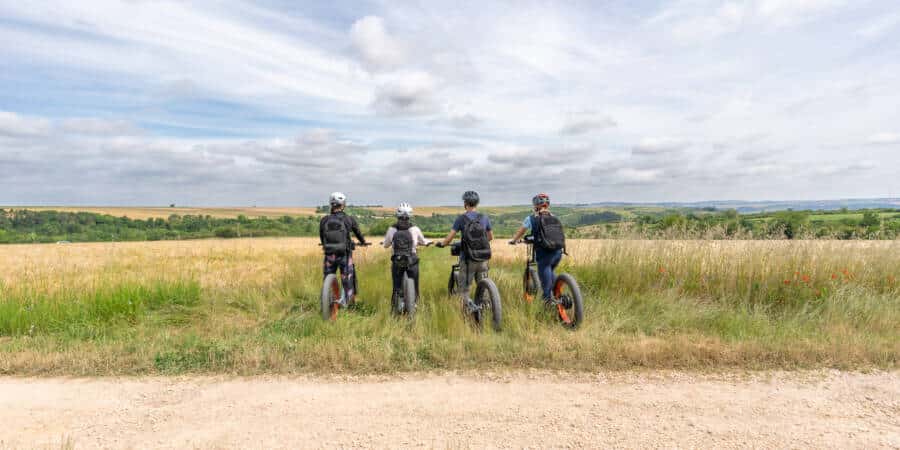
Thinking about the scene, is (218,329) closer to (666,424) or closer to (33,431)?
(33,431)

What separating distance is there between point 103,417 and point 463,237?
15.5ft

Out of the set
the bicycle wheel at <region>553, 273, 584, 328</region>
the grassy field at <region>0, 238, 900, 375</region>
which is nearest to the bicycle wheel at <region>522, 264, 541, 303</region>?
the grassy field at <region>0, 238, 900, 375</region>

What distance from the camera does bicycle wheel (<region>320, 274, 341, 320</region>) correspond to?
6.67 meters

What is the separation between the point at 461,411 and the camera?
3715 mm

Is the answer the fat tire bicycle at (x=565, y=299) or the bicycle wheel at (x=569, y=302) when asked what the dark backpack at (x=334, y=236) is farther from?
the bicycle wheel at (x=569, y=302)

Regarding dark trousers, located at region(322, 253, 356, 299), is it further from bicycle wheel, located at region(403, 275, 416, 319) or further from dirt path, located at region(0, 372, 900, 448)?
dirt path, located at region(0, 372, 900, 448)

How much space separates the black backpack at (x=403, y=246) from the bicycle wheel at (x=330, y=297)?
1.15 metres

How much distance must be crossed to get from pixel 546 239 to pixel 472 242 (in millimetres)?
1192

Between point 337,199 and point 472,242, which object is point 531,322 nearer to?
point 472,242

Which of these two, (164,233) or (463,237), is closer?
(463,237)

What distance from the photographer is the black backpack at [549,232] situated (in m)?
6.68

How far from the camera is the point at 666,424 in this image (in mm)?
3475

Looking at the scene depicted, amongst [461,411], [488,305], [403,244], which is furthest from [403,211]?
[461,411]

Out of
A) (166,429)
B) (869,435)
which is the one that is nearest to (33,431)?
(166,429)
